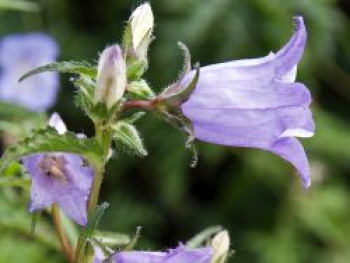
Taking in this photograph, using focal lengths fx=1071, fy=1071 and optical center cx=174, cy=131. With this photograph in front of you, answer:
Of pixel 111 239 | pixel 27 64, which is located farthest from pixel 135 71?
pixel 27 64

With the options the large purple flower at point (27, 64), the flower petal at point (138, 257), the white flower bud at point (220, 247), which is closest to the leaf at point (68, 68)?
the flower petal at point (138, 257)

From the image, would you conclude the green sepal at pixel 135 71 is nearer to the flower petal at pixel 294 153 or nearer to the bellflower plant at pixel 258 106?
the bellflower plant at pixel 258 106

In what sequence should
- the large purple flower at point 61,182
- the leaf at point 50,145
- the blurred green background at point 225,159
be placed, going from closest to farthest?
the leaf at point 50,145 < the large purple flower at point 61,182 < the blurred green background at point 225,159

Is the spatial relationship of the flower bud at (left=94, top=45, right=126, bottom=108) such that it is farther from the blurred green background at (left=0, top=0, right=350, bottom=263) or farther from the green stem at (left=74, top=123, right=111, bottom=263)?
the blurred green background at (left=0, top=0, right=350, bottom=263)

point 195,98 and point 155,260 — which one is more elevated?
point 195,98

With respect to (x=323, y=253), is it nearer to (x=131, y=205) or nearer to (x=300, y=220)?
(x=300, y=220)

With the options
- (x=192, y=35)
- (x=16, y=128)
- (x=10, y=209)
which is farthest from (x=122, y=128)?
(x=192, y=35)

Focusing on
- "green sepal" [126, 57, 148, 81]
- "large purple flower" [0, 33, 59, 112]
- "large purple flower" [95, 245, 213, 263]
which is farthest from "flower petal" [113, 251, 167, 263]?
"large purple flower" [0, 33, 59, 112]
